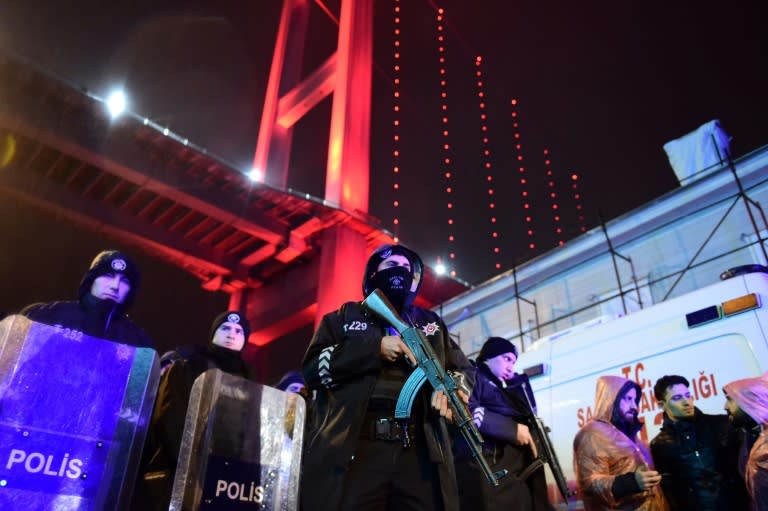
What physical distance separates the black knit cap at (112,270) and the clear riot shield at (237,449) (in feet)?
5.51

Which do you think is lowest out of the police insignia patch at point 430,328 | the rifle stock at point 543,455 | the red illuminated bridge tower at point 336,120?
the rifle stock at point 543,455

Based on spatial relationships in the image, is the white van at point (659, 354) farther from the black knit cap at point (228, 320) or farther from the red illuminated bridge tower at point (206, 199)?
the red illuminated bridge tower at point (206, 199)

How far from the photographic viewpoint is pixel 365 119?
593 inches

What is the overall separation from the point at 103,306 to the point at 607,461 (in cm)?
305

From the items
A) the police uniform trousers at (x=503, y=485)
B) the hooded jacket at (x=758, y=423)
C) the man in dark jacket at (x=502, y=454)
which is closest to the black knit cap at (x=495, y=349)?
the man in dark jacket at (x=502, y=454)

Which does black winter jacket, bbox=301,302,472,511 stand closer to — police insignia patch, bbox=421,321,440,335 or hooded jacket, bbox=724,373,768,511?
police insignia patch, bbox=421,321,440,335

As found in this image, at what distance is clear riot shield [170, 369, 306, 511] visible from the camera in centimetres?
139

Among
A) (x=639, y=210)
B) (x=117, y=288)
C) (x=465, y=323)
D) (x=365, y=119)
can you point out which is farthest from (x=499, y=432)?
(x=365, y=119)

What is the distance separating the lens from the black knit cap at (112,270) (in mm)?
2936

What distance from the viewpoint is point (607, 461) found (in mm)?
3521

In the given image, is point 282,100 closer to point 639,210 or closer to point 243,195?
point 243,195

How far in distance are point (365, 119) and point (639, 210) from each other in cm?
776

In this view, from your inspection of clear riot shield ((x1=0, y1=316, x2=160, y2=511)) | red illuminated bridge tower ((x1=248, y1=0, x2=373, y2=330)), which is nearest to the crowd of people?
clear riot shield ((x1=0, y1=316, x2=160, y2=511))

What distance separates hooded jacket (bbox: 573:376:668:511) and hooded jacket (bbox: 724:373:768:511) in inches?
21.9
